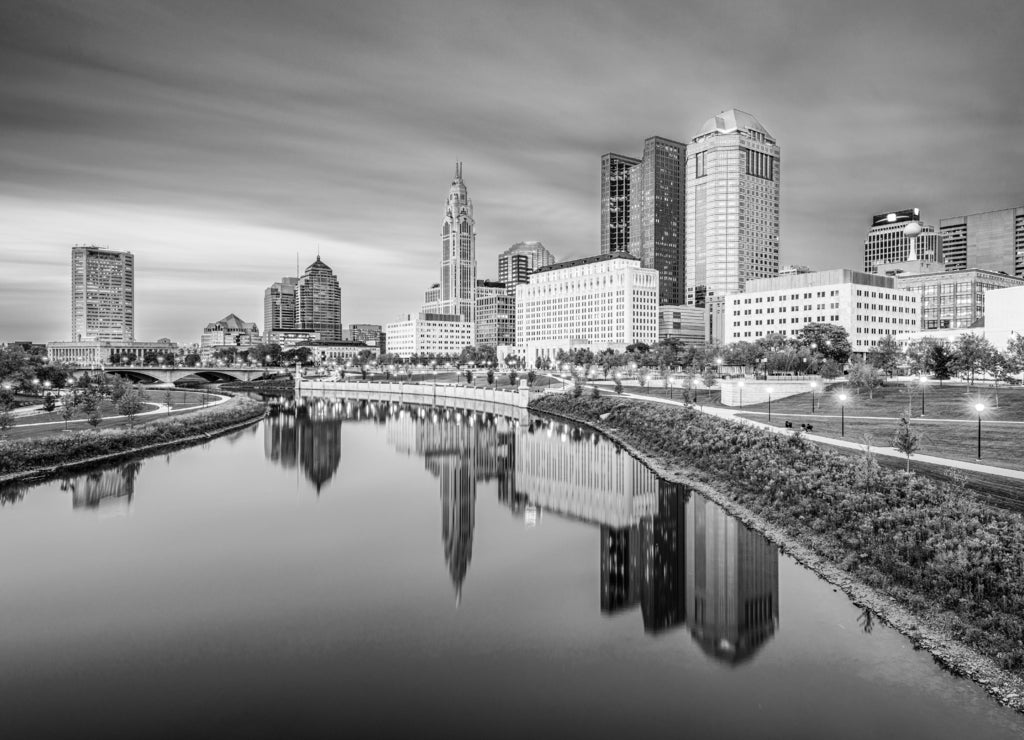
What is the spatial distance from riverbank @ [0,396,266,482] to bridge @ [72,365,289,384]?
281 ft

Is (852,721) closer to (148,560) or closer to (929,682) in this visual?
(929,682)

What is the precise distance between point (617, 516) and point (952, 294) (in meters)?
201

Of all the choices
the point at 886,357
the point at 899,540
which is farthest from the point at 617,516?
the point at 886,357

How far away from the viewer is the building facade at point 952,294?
7264 inches

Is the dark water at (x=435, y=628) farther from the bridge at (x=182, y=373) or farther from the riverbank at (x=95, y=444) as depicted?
the bridge at (x=182, y=373)

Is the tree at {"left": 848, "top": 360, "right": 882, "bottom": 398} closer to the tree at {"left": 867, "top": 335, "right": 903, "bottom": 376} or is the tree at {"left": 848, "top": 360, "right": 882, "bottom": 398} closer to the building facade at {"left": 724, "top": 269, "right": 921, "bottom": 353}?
the tree at {"left": 867, "top": 335, "right": 903, "bottom": 376}

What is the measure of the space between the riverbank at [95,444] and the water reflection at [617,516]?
298 inches

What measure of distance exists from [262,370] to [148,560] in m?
148

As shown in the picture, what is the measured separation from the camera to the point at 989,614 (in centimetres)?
1750

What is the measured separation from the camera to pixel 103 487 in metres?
40.7

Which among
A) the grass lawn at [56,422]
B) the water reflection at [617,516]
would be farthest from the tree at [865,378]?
the grass lawn at [56,422]

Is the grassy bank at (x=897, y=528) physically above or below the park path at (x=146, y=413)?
below

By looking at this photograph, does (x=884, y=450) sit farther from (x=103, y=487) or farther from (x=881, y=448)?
(x=103, y=487)

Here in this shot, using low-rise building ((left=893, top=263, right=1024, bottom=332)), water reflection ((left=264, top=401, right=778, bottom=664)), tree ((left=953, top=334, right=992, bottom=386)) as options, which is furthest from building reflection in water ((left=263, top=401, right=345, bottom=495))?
low-rise building ((left=893, top=263, right=1024, bottom=332))
